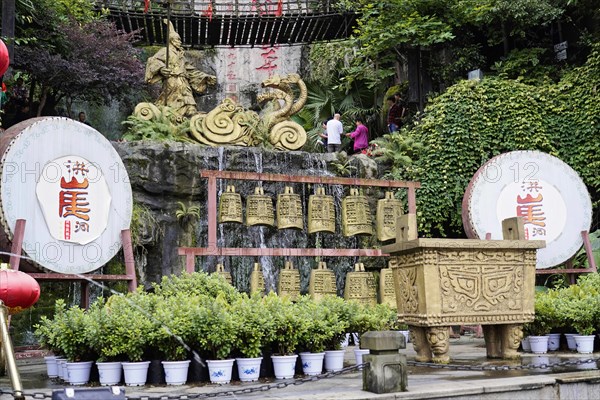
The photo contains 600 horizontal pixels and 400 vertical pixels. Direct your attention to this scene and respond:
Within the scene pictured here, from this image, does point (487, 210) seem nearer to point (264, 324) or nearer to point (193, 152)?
point (193, 152)

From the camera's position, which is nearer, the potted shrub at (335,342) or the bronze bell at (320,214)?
the potted shrub at (335,342)

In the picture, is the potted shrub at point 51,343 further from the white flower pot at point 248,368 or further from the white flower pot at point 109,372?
the white flower pot at point 248,368

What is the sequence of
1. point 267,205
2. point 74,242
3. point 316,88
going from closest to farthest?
point 74,242 → point 267,205 → point 316,88

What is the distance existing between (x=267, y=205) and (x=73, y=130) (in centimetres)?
264

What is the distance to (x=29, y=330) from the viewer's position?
11.2m

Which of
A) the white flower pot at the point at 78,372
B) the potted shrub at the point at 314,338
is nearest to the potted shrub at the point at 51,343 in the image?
the white flower pot at the point at 78,372

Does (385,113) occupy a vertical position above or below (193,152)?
above

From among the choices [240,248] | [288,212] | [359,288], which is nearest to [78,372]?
[240,248]

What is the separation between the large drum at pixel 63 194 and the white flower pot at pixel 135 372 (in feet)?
9.31

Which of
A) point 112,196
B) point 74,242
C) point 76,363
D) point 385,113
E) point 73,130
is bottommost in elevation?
point 76,363

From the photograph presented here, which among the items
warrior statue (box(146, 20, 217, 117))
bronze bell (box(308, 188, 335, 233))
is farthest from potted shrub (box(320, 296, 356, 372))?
warrior statue (box(146, 20, 217, 117))

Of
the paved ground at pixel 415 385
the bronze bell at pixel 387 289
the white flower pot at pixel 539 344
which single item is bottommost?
the paved ground at pixel 415 385

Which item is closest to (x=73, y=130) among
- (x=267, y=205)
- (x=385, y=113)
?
(x=267, y=205)

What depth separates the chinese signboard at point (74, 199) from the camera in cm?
882
